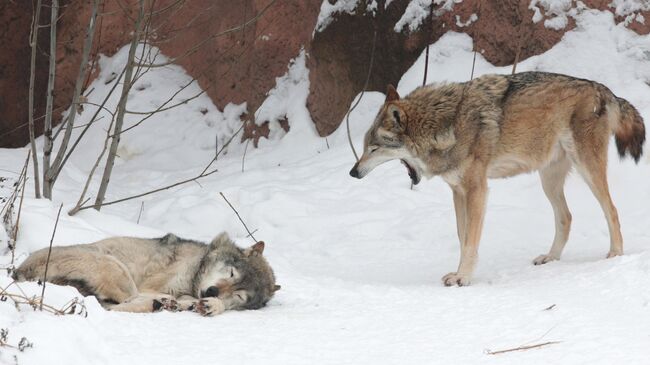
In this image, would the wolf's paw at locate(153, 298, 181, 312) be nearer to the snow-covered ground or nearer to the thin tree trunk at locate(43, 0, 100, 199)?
the snow-covered ground

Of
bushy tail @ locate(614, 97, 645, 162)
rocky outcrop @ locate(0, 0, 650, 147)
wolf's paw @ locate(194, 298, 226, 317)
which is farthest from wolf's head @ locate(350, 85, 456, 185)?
rocky outcrop @ locate(0, 0, 650, 147)

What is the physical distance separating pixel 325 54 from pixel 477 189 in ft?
19.5

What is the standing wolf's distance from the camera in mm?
6672

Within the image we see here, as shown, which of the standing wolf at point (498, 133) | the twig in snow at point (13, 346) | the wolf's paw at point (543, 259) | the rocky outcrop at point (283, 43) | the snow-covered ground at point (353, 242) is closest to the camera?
the twig in snow at point (13, 346)

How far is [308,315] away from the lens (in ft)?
17.1

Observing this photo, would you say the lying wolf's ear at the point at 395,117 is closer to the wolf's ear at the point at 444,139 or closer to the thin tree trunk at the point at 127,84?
the wolf's ear at the point at 444,139

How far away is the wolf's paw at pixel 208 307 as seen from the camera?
5.07 m

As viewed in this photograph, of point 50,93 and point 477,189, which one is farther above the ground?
point 50,93

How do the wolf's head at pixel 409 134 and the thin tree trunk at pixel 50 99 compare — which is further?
the thin tree trunk at pixel 50 99

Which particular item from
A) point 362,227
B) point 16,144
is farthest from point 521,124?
point 16,144

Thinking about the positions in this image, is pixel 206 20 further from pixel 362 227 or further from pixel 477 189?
pixel 477 189

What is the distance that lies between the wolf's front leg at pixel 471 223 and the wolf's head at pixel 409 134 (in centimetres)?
36

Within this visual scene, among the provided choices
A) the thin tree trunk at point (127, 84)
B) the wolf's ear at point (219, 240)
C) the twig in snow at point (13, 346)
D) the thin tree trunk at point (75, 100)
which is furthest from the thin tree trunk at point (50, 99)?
the twig in snow at point (13, 346)

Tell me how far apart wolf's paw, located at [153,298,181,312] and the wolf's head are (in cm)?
236
